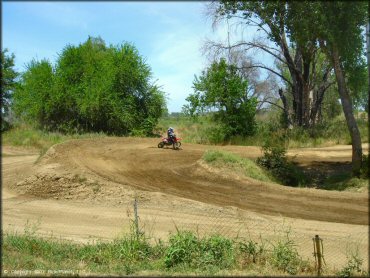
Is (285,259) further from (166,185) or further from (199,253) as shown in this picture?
(166,185)

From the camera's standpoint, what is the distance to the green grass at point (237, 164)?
17.7 meters

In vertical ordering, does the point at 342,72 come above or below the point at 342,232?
above

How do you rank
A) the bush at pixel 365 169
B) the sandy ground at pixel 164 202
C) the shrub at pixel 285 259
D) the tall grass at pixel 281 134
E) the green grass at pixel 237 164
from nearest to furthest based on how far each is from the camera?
the shrub at pixel 285 259 → the sandy ground at pixel 164 202 → the bush at pixel 365 169 → the green grass at pixel 237 164 → the tall grass at pixel 281 134

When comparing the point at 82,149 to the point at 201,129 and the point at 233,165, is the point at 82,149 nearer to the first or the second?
the point at 233,165

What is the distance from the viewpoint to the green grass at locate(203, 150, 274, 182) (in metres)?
17.7

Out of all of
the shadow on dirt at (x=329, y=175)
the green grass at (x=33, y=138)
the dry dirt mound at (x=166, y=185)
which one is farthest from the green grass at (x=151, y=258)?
the green grass at (x=33, y=138)

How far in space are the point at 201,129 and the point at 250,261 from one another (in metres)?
25.8

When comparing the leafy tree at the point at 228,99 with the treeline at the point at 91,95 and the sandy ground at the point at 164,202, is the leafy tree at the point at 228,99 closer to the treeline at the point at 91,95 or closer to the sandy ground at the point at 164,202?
the treeline at the point at 91,95

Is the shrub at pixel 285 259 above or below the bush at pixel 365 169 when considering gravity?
below

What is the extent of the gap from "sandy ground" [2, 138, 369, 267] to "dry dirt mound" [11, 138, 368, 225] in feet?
0.10

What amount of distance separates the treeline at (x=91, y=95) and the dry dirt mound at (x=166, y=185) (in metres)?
12.2

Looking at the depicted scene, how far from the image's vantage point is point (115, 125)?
116 ft

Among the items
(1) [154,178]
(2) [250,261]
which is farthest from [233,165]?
(2) [250,261]

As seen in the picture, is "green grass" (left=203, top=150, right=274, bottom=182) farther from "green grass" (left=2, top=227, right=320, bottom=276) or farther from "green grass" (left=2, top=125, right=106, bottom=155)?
"green grass" (left=2, top=125, right=106, bottom=155)
